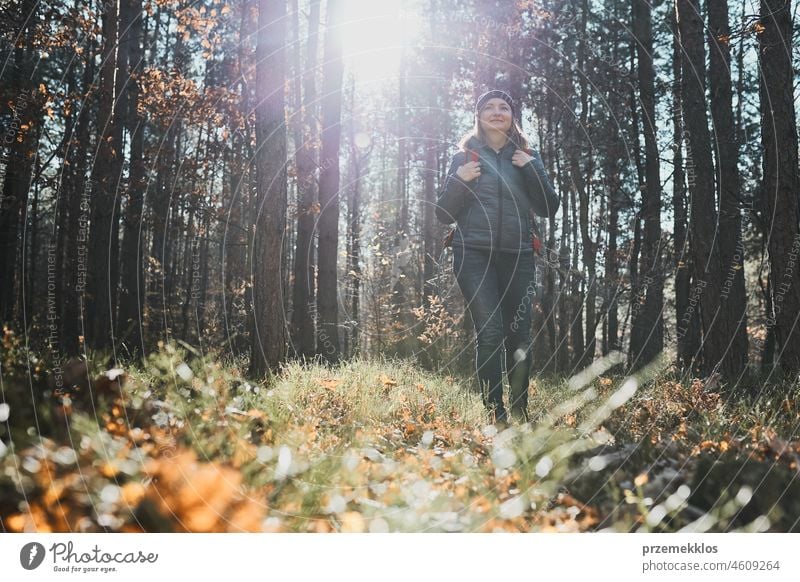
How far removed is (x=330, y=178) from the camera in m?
10.1

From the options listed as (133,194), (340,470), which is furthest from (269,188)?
(133,194)

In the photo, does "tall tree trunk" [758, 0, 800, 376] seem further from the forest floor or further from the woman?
the woman

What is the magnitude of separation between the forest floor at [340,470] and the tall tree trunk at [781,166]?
954 millimetres

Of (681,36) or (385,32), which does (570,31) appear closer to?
(385,32)

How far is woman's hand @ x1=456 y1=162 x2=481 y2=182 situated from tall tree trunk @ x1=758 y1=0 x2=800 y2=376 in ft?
7.36

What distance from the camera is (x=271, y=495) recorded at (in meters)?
2.30

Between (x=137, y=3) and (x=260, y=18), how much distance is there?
14.2ft

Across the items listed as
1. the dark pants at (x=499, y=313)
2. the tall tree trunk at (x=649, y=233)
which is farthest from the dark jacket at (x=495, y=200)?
the tall tree trunk at (x=649, y=233)

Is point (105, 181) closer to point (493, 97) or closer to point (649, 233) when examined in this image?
point (493, 97)

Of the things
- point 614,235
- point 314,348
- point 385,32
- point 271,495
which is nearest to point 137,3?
point 385,32

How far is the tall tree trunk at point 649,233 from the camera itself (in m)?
10.1

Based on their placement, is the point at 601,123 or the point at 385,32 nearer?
the point at 385,32

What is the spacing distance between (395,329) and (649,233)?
5.01 meters
